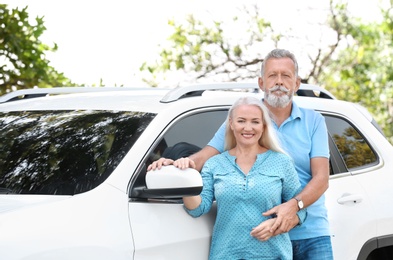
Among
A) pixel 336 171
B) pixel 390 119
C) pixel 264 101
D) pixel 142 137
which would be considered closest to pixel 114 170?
pixel 142 137

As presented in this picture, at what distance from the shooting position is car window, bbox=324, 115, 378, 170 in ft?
18.8

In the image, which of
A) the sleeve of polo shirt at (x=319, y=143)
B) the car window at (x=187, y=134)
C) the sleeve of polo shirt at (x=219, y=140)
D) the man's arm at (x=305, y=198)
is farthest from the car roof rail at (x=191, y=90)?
the man's arm at (x=305, y=198)

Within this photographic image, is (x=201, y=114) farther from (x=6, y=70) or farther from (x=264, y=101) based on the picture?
(x=6, y=70)

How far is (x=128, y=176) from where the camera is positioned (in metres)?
4.43

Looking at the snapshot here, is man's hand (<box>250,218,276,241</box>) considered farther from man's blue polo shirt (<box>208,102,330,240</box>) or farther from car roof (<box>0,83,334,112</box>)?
car roof (<box>0,83,334,112</box>)

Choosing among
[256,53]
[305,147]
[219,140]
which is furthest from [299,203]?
[256,53]

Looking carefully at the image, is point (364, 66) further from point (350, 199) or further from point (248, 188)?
point (248, 188)

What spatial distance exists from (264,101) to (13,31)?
7500 millimetres

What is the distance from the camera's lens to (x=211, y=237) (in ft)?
15.3

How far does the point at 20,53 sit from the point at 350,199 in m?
7.38

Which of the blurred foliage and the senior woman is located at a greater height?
the senior woman

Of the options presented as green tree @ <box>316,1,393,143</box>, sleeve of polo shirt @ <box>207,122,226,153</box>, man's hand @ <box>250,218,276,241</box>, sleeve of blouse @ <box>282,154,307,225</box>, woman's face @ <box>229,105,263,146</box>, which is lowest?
green tree @ <box>316,1,393,143</box>

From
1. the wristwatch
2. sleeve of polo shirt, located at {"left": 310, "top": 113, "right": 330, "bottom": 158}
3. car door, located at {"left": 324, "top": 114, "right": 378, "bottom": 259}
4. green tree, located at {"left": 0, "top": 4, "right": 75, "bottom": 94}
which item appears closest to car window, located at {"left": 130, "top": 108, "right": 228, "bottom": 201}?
sleeve of polo shirt, located at {"left": 310, "top": 113, "right": 330, "bottom": 158}

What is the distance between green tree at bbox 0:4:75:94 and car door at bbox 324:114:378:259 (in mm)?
6802
